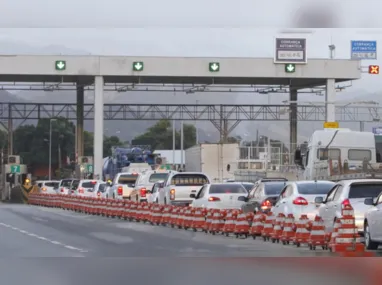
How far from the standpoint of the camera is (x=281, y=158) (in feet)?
197

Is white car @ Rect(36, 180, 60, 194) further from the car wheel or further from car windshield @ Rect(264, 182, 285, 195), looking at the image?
the car wheel

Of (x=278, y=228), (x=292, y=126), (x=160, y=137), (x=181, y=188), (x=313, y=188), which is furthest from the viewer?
(x=160, y=137)

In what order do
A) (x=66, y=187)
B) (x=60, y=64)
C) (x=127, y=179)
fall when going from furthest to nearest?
1. (x=66, y=187)
2. (x=60, y=64)
3. (x=127, y=179)

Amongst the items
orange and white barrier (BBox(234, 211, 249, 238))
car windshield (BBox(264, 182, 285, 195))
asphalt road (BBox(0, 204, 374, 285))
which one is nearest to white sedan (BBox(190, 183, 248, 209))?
car windshield (BBox(264, 182, 285, 195))

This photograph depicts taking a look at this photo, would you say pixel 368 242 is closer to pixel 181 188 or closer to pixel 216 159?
pixel 181 188

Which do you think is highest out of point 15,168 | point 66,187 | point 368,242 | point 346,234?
point 15,168

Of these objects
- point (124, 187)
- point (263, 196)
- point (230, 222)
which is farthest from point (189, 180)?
point (124, 187)

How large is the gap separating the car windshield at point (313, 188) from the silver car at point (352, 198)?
7.03 ft

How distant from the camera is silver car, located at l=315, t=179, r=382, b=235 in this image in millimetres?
20766

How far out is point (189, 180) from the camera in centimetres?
3516

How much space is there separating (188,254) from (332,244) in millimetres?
3219

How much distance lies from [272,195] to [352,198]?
674cm

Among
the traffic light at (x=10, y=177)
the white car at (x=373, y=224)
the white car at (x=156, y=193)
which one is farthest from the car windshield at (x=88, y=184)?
the white car at (x=373, y=224)

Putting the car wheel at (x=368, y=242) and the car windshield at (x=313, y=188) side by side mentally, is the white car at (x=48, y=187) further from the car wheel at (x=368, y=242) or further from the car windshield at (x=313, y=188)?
the car wheel at (x=368, y=242)
